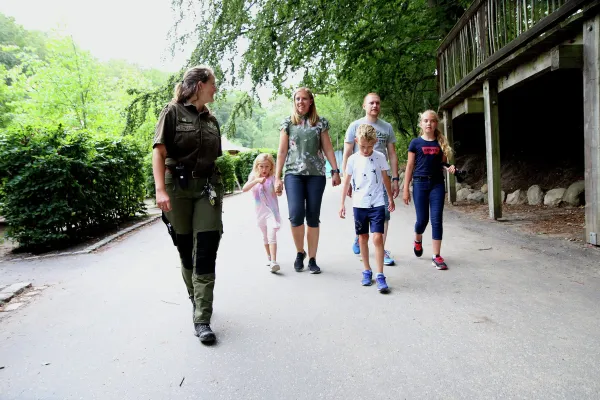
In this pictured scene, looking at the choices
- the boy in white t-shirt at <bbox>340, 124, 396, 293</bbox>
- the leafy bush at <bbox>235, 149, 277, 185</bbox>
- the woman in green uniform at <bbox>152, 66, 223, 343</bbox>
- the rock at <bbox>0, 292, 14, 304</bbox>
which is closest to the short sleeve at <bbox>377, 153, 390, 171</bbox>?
the boy in white t-shirt at <bbox>340, 124, 396, 293</bbox>

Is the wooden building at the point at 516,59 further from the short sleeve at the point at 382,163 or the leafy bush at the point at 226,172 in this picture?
the leafy bush at the point at 226,172

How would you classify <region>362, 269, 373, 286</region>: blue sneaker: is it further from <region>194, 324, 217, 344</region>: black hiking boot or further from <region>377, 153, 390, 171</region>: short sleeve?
<region>194, 324, 217, 344</region>: black hiking boot

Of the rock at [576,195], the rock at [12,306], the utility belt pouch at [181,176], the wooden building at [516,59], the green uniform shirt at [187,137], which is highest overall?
the wooden building at [516,59]

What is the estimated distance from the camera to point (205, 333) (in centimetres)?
320

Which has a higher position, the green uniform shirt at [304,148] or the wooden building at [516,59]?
the wooden building at [516,59]

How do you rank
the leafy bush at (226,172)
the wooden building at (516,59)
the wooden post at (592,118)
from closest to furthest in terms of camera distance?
1. the wooden post at (592,118)
2. the wooden building at (516,59)
3. the leafy bush at (226,172)

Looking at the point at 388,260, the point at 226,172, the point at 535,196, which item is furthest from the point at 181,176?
the point at 226,172

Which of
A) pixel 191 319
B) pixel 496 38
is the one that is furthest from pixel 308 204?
pixel 496 38

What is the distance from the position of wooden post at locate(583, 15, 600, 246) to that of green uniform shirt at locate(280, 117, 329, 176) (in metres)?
3.21

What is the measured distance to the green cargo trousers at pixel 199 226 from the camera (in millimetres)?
3396

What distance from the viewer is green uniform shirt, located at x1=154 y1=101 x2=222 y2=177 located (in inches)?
130

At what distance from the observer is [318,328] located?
3.35 m

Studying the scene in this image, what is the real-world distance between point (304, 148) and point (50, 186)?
4209mm

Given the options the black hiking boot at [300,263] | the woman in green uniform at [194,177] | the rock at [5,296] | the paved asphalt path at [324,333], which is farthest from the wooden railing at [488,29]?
the rock at [5,296]
